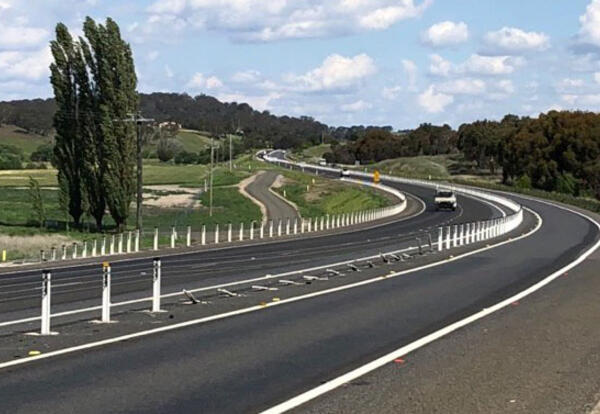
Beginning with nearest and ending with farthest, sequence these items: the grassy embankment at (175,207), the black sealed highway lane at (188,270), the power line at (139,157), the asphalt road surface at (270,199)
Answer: the black sealed highway lane at (188,270)
the power line at (139,157)
the grassy embankment at (175,207)
the asphalt road surface at (270,199)

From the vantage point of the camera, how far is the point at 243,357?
12.4m

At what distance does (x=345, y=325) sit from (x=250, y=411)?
656cm

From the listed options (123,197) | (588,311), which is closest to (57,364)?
(588,311)

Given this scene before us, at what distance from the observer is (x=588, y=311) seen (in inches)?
722

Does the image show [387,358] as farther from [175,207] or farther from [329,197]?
[329,197]

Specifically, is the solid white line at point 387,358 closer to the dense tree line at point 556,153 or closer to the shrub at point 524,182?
the dense tree line at point 556,153

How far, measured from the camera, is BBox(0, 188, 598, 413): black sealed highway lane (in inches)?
384

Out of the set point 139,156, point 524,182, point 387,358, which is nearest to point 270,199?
point 524,182

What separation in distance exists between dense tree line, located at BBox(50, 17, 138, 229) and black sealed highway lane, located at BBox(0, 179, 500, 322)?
44.6 ft

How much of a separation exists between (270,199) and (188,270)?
78.6 metres

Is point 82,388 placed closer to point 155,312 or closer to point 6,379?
point 6,379

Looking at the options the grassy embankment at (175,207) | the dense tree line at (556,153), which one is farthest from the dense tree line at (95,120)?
the dense tree line at (556,153)

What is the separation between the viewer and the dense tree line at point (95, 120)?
6066 cm

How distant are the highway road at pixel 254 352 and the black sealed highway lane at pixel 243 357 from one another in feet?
0.04
